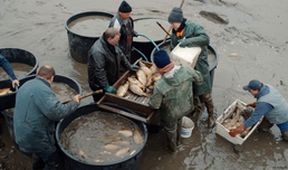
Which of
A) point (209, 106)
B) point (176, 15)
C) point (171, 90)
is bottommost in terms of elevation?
point (209, 106)

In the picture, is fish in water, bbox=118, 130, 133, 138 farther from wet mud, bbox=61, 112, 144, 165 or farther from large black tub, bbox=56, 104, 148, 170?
large black tub, bbox=56, 104, 148, 170

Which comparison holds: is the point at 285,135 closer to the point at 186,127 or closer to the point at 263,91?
the point at 263,91

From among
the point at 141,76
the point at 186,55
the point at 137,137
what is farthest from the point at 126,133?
the point at 186,55

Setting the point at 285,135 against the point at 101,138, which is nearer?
the point at 101,138

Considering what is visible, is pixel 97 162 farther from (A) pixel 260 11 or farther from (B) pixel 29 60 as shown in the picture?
(A) pixel 260 11

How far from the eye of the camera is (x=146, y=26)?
8570 millimetres

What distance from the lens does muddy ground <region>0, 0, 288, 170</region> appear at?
645 centimetres

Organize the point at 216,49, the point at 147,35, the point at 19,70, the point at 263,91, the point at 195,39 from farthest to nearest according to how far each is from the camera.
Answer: the point at 216,49 → the point at 147,35 → the point at 19,70 → the point at 263,91 → the point at 195,39

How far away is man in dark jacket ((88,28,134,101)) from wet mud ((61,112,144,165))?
0.50 meters

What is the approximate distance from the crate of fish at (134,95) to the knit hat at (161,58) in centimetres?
70

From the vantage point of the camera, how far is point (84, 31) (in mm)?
8211

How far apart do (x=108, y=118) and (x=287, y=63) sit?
4.91 meters

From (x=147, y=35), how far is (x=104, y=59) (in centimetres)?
233

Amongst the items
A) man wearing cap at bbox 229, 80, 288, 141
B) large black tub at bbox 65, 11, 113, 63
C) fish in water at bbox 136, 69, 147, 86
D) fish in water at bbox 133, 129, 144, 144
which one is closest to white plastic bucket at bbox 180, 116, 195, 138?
man wearing cap at bbox 229, 80, 288, 141
